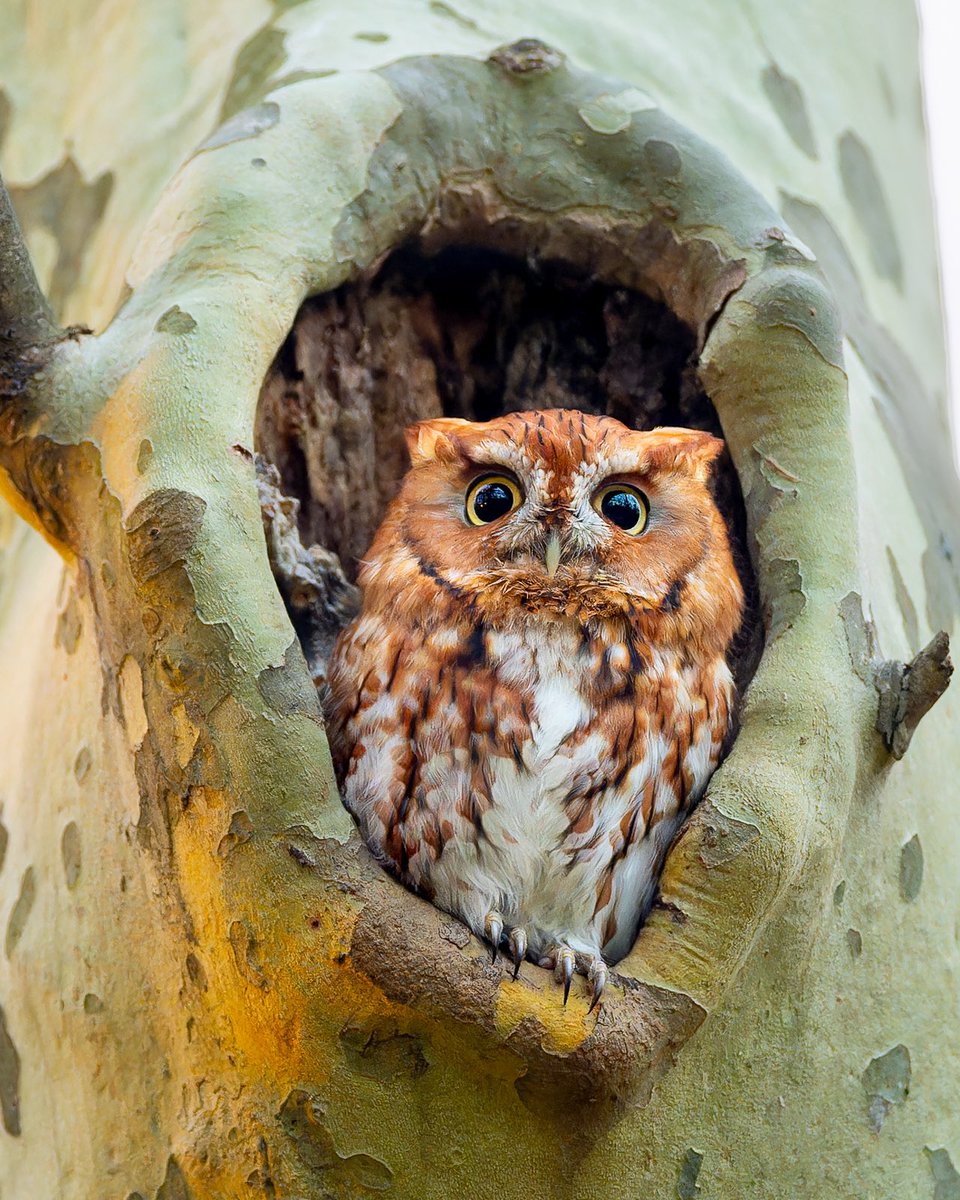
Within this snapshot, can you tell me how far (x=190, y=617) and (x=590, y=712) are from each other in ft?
2.09

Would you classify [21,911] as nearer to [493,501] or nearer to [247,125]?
[493,501]

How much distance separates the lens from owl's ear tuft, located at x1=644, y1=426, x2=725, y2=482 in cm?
→ 219

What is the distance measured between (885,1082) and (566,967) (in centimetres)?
65

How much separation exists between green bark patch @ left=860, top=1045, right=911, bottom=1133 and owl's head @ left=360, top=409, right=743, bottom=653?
0.69m

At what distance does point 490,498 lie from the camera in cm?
221

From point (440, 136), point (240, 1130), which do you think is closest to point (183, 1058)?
point (240, 1130)

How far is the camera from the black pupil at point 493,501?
220cm

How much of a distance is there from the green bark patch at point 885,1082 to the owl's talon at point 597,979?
0.57 meters

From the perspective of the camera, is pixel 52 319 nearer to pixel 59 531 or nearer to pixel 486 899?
pixel 59 531

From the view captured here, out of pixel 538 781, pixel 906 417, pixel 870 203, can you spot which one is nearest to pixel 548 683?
pixel 538 781

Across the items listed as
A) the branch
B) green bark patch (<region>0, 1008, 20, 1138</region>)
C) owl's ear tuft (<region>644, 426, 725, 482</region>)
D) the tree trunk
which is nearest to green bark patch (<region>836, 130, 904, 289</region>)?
the tree trunk

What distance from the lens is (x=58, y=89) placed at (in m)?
3.50

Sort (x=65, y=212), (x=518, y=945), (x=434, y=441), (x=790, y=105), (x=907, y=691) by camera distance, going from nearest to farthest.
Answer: (x=518, y=945), (x=907, y=691), (x=434, y=441), (x=790, y=105), (x=65, y=212)

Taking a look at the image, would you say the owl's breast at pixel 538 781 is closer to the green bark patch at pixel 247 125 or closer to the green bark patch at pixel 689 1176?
the green bark patch at pixel 689 1176
